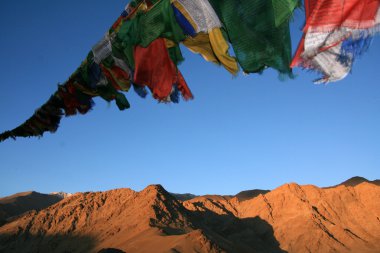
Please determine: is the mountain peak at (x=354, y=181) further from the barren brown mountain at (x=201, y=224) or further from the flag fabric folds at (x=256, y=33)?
the flag fabric folds at (x=256, y=33)

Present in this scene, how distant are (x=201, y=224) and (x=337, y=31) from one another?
40593 mm

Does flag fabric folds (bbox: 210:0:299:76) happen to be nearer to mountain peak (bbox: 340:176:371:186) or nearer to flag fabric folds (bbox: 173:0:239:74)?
flag fabric folds (bbox: 173:0:239:74)

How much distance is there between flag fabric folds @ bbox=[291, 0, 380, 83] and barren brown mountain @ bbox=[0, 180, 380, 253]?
76.5 ft

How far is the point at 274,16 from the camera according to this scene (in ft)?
8.75

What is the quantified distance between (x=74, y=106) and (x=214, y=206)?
52.7 m

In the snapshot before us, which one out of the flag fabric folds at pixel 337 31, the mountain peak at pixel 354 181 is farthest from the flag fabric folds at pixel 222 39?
the mountain peak at pixel 354 181

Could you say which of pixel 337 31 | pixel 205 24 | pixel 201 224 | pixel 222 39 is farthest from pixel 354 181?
pixel 337 31

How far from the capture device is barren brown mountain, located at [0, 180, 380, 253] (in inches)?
1289

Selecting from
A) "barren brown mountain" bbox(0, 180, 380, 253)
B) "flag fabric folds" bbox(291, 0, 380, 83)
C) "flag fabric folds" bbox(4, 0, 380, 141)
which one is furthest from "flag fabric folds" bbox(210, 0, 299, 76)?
"barren brown mountain" bbox(0, 180, 380, 253)

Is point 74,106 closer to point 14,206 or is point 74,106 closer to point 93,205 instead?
point 93,205

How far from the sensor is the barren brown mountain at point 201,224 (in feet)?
107

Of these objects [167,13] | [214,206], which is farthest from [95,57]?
[214,206]

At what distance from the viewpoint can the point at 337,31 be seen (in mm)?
2406

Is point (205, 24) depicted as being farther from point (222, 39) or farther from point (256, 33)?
point (256, 33)
